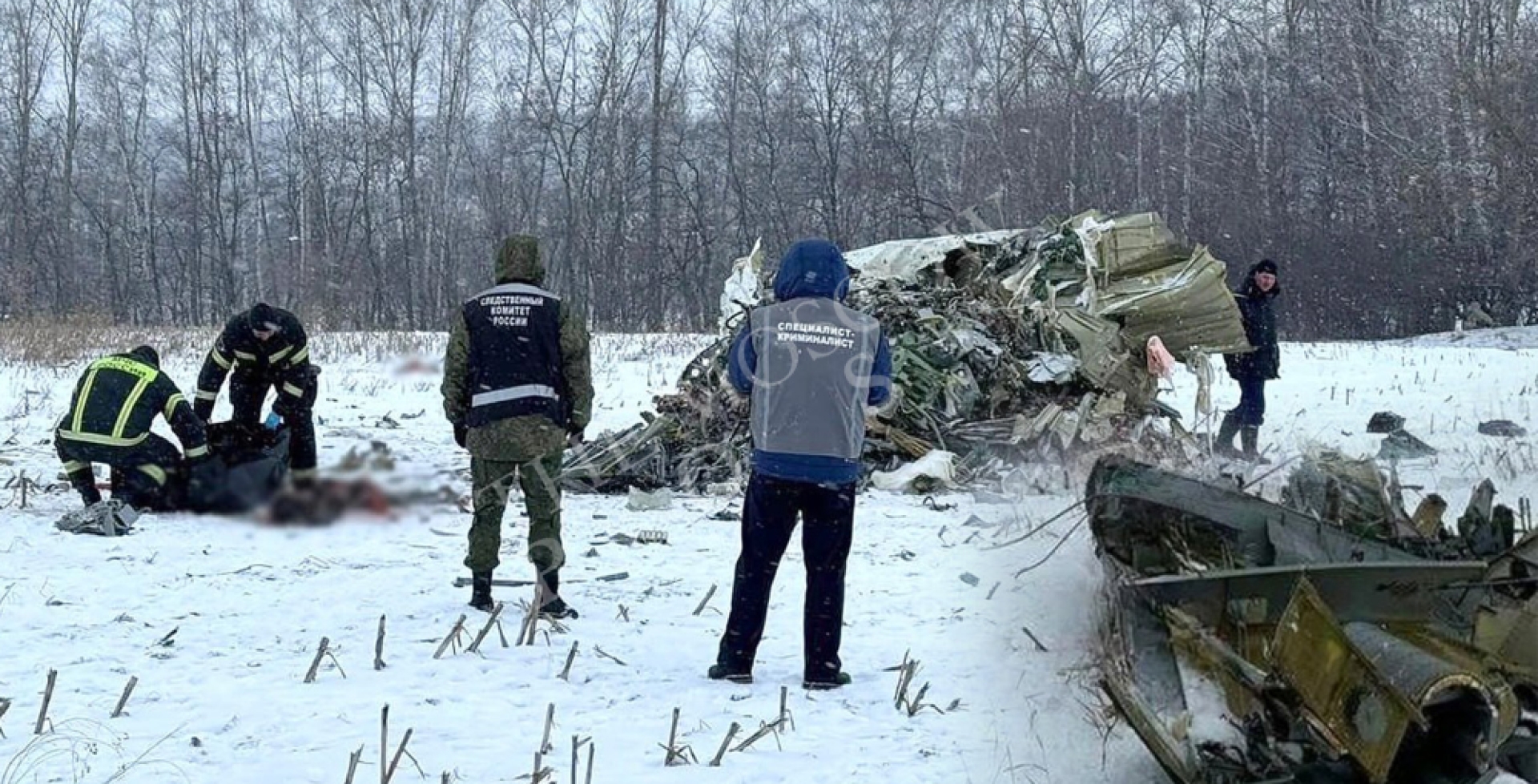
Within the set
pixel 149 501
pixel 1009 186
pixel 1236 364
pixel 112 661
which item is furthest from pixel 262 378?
pixel 1009 186

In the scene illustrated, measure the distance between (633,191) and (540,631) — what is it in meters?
30.7

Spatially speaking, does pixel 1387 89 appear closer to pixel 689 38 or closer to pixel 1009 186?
pixel 1009 186

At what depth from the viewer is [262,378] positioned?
689 cm

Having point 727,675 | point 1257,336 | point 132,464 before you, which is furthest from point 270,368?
→ point 1257,336

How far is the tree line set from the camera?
24.9 meters

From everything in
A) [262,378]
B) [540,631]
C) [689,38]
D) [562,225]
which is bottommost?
[540,631]

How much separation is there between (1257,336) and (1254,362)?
0.30 m

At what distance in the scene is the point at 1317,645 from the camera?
341cm

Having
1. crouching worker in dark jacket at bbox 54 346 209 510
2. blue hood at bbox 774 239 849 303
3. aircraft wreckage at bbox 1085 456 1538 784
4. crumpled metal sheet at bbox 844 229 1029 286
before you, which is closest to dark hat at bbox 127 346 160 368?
crouching worker in dark jacket at bbox 54 346 209 510

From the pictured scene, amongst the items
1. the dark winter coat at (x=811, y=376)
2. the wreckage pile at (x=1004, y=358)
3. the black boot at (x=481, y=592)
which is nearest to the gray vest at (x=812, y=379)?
the dark winter coat at (x=811, y=376)

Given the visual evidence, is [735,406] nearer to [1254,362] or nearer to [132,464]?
[1254,362]

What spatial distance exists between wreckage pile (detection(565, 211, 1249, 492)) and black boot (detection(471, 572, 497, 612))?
406 cm

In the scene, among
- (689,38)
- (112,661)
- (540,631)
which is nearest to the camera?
(112,661)

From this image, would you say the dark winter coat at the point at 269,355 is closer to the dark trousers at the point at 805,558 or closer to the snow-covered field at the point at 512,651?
the snow-covered field at the point at 512,651
